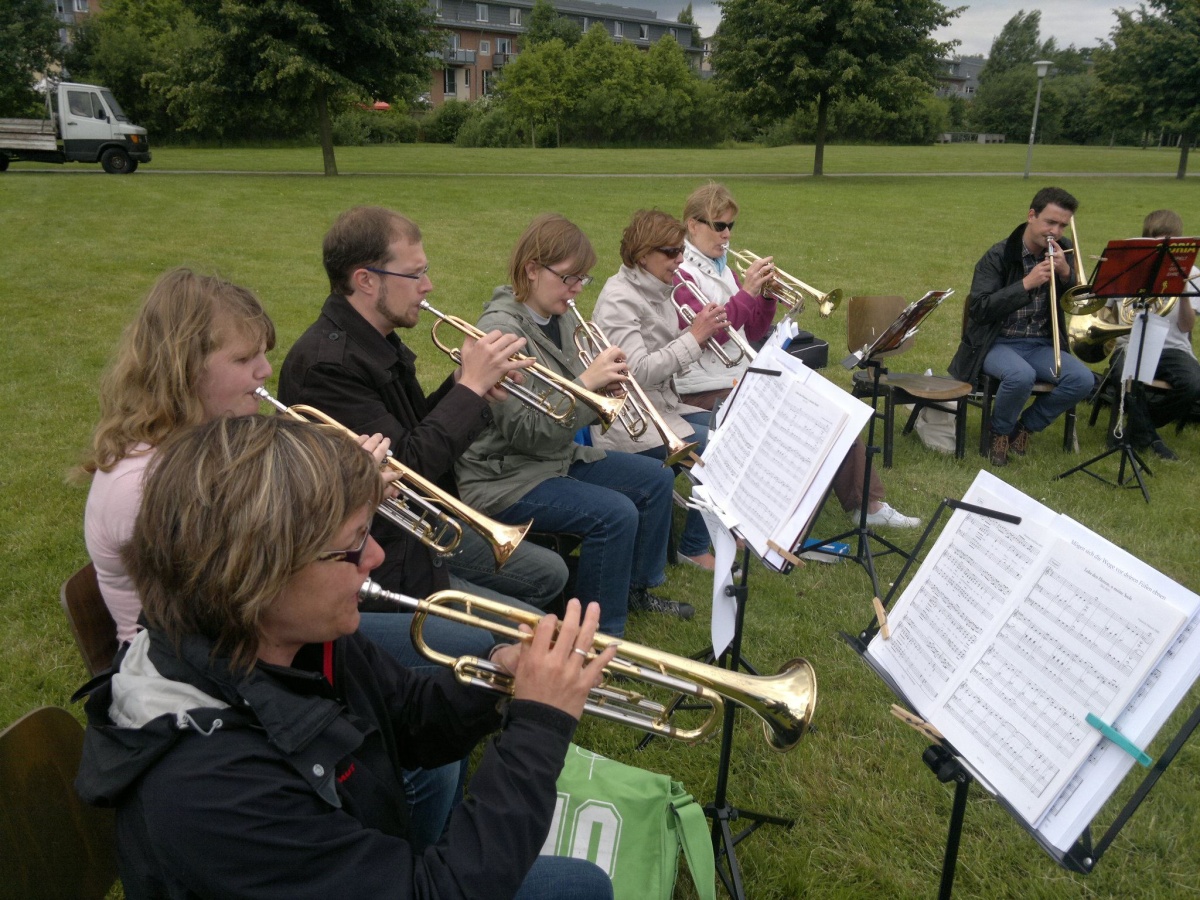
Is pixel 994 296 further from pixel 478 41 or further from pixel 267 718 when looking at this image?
pixel 478 41

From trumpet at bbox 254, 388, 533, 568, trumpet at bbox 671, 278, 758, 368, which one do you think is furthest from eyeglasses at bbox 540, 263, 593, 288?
trumpet at bbox 254, 388, 533, 568

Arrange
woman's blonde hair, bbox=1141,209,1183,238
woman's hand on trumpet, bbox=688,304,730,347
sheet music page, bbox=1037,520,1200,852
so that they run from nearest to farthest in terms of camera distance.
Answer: sheet music page, bbox=1037,520,1200,852, woman's hand on trumpet, bbox=688,304,730,347, woman's blonde hair, bbox=1141,209,1183,238

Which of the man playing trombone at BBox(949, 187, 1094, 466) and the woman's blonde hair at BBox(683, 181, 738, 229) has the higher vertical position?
the woman's blonde hair at BBox(683, 181, 738, 229)

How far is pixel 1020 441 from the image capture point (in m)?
6.15

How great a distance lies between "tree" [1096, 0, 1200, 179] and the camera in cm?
2403

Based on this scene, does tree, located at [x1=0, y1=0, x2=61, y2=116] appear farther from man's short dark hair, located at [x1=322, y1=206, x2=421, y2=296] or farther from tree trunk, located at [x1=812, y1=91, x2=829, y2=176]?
man's short dark hair, located at [x1=322, y1=206, x2=421, y2=296]

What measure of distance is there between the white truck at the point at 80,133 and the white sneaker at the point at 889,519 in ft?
70.7

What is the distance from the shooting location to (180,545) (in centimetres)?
142

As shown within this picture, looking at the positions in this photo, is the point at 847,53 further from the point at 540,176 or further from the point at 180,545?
the point at 180,545

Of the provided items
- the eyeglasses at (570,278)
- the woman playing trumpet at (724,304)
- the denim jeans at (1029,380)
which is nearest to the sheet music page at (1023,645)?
the eyeglasses at (570,278)

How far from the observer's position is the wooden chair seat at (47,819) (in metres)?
1.64

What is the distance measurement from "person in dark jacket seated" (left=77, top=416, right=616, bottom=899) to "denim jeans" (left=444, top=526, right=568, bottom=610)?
5.53 feet

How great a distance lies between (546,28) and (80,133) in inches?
1538

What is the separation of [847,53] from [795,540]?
944 inches
